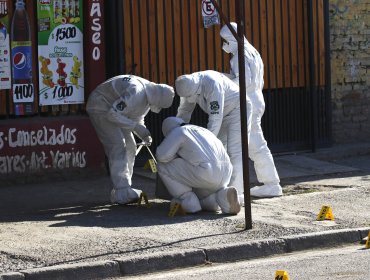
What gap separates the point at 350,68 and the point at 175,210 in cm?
699

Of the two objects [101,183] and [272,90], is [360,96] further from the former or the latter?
[101,183]

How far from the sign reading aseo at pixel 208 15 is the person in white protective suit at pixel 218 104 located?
307 cm

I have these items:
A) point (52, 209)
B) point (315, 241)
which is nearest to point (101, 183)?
point (52, 209)

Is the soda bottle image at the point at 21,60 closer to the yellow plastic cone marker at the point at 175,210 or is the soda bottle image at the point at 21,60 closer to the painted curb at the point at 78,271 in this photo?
the yellow plastic cone marker at the point at 175,210

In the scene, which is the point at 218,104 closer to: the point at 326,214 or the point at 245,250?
the point at 326,214

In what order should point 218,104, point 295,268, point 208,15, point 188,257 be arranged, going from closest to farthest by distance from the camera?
1. point 295,268
2. point 188,257
3. point 218,104
4. point 208,15

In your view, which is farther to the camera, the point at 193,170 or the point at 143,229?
the point at 193,170

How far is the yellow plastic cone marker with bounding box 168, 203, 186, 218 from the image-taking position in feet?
36.8

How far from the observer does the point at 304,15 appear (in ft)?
54.2

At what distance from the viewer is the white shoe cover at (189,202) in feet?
37.0

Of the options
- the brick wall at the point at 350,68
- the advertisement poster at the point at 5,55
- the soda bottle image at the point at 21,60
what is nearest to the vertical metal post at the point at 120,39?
the soda bottle image at the point at 21,60

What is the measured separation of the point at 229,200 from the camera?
1120 centimetres

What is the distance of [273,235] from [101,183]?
3.98 m

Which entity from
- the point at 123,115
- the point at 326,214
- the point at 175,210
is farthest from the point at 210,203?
the point at 123,115
